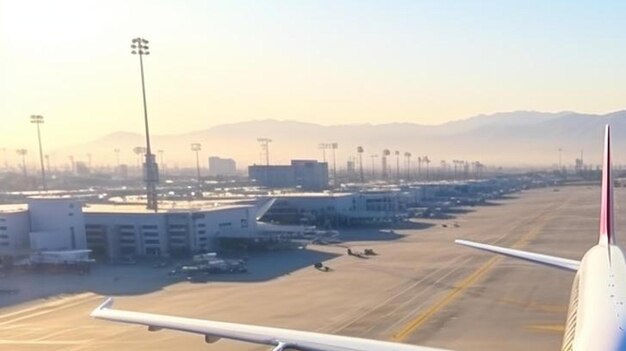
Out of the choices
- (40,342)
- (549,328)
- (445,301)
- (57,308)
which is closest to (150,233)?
(57,308)

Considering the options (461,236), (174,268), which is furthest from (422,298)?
(461,236)

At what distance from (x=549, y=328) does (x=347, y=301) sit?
17.4m

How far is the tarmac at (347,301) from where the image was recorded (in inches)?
1736

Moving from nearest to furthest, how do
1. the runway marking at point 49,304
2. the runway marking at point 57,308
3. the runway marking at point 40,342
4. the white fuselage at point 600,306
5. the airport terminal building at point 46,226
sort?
the white fuselage at point 600,306 → the runway marking at point 40,342 → the runway marking at point 57,308 → the runway marking at point 49,304 → the airport terminal building at point 46,226

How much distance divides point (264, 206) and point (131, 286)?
6076 cm

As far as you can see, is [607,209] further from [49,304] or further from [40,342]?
[49,304]

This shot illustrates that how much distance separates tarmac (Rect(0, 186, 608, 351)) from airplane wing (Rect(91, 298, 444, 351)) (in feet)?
46.1

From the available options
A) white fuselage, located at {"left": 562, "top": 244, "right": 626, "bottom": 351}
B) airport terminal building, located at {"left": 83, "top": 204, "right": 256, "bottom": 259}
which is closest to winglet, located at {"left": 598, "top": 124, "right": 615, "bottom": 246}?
white fuselage, located at {"left": 562, "top": 244, "right": 626, "bottom": 351}

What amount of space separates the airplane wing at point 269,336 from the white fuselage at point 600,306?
5.44m

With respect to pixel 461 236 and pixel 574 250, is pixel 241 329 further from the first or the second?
pixel 461 236

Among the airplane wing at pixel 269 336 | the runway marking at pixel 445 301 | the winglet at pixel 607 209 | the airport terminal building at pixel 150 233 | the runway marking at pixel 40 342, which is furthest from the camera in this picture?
the airport terminal building at pixel 150 233

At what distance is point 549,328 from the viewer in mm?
44406

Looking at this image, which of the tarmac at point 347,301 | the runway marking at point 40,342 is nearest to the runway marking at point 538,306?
the tarmac at point 347,301

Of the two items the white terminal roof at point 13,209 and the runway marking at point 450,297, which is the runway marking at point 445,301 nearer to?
the runway marking at point 450,297
